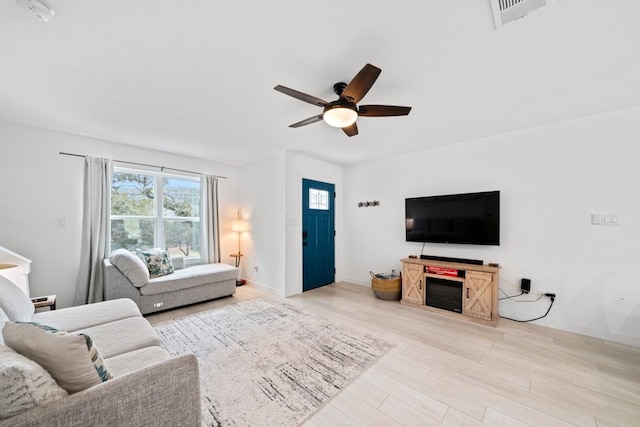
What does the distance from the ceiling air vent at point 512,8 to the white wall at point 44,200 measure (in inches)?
187

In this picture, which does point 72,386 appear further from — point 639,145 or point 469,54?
point 639,145

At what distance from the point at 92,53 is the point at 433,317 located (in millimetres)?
4321

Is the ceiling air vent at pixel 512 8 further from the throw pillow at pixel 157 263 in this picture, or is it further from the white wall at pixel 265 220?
the throw pillow at pixel 157 263

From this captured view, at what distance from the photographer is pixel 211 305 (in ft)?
12.0

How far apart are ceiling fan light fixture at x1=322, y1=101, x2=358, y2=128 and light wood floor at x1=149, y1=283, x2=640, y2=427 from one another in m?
2.17

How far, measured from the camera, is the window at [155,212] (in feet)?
12.5

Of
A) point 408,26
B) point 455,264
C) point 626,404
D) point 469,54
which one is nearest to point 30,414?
point 408,26

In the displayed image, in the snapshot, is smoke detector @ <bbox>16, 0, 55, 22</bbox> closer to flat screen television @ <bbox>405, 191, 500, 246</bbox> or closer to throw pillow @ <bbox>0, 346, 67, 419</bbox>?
throw pillow @ <bbox>0, 346, 67, 419</bbox>

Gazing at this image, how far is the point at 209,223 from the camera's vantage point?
4.55 metres

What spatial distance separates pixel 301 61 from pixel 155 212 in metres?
3.73

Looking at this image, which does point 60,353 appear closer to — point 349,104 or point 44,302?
point 349,104

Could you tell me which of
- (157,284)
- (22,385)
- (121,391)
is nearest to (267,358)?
(121,391)

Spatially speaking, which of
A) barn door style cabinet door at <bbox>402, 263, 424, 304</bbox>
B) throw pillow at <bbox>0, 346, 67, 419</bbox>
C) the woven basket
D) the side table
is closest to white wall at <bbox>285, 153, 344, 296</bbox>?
the woven basket

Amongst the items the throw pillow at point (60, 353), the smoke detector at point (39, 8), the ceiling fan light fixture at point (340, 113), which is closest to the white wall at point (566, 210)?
the ceiling fan light fixture at point (340, 113)
